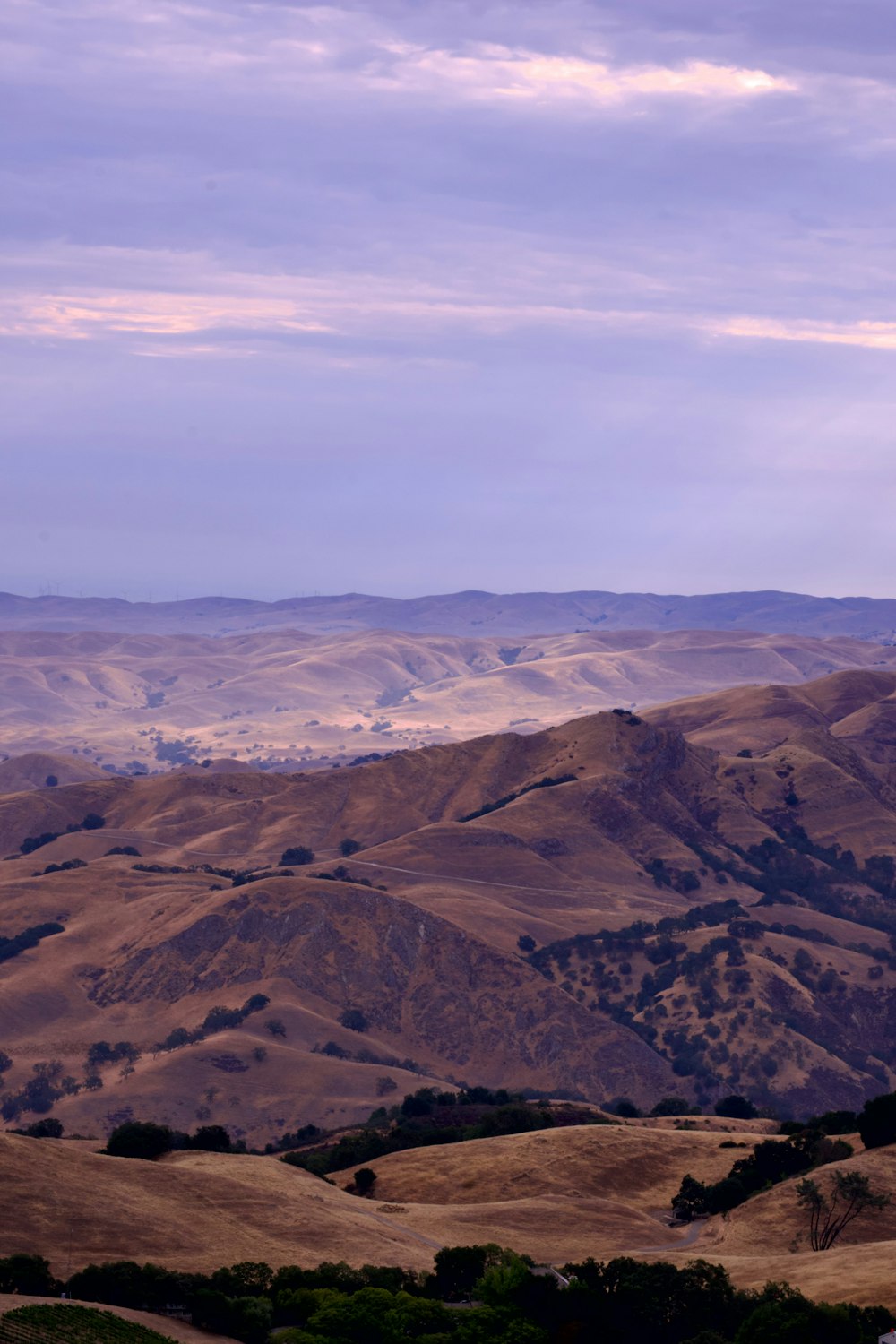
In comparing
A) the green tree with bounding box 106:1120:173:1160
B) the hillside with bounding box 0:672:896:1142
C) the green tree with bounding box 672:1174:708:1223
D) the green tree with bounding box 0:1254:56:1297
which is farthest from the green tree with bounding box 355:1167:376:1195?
the hillside with bounding box 0:672:896:1142

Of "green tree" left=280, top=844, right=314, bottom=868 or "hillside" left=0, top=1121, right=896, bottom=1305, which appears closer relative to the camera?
"hillside" left=0, top=1121, right=896, bottom=1305

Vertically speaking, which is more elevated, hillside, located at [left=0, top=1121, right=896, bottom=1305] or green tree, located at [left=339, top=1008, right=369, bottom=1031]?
hillside, located at [left=0, top=1121, right=896, bottom=1305]

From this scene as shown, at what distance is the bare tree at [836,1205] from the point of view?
206ft

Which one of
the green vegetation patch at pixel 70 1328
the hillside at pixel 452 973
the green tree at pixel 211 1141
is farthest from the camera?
the hillside at pixel 452 973

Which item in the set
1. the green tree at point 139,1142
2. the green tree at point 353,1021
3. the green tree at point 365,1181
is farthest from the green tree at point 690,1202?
the green tree at point 353,1021

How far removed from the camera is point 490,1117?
87.9 meters

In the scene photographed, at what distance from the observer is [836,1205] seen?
6444cm

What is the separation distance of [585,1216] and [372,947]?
256 feet

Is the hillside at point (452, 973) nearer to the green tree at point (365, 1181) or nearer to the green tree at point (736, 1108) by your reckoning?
the green tree at point (736, 1108)

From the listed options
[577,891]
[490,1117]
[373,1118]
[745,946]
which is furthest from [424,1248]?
[577,891]

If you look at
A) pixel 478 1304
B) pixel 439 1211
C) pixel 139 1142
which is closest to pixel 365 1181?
pixel 439 1211

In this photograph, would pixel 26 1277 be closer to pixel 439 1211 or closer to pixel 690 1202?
pixel 439 1211

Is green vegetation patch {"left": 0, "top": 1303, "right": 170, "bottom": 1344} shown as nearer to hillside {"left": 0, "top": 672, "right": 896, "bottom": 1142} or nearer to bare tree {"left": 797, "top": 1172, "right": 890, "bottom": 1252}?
bare tree {"left": 797, "top": 1172, "right": 890, "bottom": 1252}

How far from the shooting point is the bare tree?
62.9m
